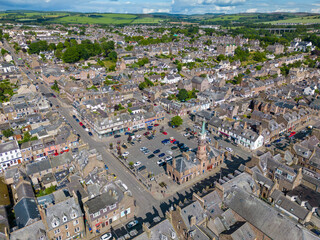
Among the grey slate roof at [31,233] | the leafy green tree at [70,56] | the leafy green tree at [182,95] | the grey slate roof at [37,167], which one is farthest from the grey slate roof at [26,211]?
the leafy green tree at [70,56]

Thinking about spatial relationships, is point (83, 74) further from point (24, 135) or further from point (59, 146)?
point (59, 146)

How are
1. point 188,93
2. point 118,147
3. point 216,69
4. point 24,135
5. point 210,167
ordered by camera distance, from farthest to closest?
point 216,69, point 188,93, point 24,135, point 118,147, point 210,167

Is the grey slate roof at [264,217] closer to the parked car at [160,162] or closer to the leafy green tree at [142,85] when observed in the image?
the parked car at [160,162]

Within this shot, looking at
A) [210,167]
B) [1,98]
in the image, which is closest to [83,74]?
[1,98]

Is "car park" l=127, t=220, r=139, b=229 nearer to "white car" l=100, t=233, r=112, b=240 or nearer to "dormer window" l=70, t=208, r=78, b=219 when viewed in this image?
"white car" l=100, t=233, r=112, b=240

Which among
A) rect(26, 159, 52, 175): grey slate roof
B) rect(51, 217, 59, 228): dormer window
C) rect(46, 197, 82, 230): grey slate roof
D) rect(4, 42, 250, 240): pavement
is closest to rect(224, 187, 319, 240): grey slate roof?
rect(4, 42, 250, 240): pavement

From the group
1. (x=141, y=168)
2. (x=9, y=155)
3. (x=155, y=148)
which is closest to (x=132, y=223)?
(x=141, y=168)

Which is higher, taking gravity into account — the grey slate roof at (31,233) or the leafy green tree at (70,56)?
the leafy green tree at (70,56)

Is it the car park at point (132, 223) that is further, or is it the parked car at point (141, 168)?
the parked car at point (141, 168)

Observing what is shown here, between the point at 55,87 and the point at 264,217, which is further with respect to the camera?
the point at 55,87

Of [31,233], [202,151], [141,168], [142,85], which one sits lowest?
[141,168]

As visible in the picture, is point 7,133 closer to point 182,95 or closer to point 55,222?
point 55,222
